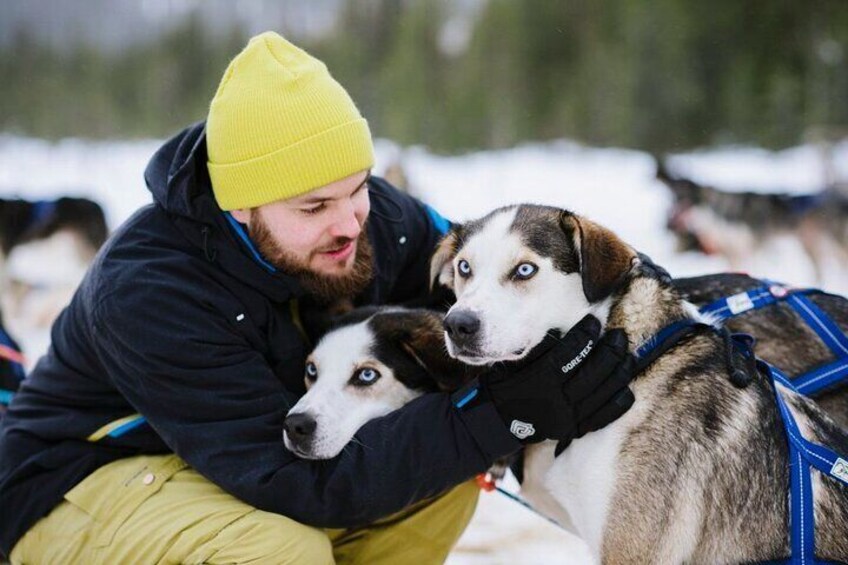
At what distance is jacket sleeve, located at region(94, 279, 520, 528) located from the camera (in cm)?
221

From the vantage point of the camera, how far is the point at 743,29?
10438 millimetres

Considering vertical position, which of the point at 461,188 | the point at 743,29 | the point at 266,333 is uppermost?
the point at 266,333

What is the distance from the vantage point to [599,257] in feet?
7.08

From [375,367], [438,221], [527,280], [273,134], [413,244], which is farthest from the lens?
[438,221]

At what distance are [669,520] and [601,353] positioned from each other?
410 millimetres

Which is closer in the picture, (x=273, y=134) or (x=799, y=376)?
(x=273, y=134)

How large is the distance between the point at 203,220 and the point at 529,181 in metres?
9.08

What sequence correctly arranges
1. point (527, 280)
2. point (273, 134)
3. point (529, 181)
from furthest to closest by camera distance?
1. point (529, 181)
2. point (273, 134)
3. point (527, 280)

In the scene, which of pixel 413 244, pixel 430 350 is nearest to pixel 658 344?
pixel 430 350

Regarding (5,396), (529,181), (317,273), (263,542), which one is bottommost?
(529,181)

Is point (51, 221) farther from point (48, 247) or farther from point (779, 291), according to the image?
point (779, 291)

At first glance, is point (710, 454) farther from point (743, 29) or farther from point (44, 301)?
point (743, 29)

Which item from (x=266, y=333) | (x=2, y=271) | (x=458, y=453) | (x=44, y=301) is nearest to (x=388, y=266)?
(x=266, y=333)

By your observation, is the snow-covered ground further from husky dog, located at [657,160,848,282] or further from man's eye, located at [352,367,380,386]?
man's eye, located at [352,367,380,386]
